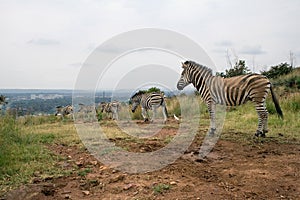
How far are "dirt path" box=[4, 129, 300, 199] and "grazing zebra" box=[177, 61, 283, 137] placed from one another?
1.90 m

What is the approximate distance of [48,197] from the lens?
384 cm

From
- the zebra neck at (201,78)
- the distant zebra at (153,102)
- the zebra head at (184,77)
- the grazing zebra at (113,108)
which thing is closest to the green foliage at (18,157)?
the zebra head at (184,77)

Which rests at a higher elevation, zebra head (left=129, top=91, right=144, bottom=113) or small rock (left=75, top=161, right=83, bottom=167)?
zebra head (left=129, top=91, right=144, bottom=113)

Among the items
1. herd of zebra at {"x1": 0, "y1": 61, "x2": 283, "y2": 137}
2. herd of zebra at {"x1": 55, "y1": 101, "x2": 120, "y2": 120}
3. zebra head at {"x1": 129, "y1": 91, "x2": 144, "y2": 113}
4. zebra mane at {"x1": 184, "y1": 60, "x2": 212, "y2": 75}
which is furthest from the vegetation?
herd of zebra at {"x1": 55, "y1": 101, "x2": 120, "y2": 120}

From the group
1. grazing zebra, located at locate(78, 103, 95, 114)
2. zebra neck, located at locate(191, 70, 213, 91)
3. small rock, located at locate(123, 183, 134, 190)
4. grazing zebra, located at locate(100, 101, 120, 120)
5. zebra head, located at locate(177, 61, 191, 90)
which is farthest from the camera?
grazing zebra, located at locate(78, 103, 95, 114)

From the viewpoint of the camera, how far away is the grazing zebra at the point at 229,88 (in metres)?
7.15

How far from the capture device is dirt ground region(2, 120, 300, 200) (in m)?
3.77

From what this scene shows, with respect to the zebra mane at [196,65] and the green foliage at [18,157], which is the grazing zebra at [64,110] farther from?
the zebra mane at [196,65]

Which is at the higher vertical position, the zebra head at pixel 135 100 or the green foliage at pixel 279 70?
the green foliage at pixel 279 70

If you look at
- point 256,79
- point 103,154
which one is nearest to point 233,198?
point 103,154

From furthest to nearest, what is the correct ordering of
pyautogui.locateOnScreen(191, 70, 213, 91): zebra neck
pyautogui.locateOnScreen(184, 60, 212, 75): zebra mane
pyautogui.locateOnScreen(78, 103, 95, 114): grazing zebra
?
pyautogui.locateOnScreen(78, 103, 95, 114): grazing zebra, pyautogui.locateOnScreen(184, 60, 212, 75): zebra mane, pyautogui.locateOnScreen(191, 70, 213, 91): zebra neck

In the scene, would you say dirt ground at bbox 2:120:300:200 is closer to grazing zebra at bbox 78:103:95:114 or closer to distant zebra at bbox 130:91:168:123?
distant zebra at bbox 130:91:168:123

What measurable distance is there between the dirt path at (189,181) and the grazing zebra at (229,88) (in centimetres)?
190

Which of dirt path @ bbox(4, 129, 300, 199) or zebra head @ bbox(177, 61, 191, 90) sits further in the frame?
zebra head @ bbox(177, 61, 191, 90)
